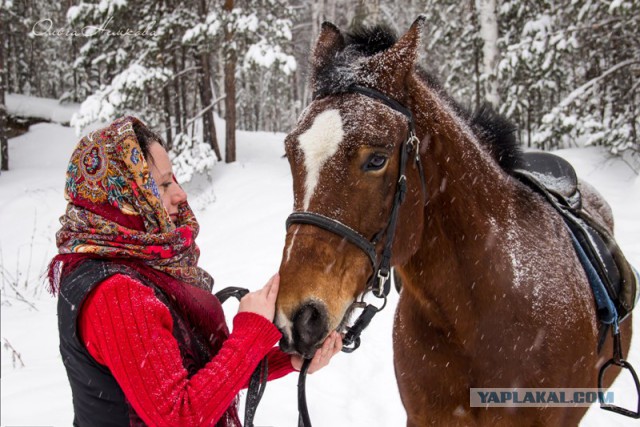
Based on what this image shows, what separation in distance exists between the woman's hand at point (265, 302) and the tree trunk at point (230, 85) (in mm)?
11564

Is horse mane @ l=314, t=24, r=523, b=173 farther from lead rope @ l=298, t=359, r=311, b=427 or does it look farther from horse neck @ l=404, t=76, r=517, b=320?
lead rope @ l=298, t=359, r=311, b=427

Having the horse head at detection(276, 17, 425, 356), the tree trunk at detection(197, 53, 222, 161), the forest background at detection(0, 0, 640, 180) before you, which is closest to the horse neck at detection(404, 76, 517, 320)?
the horse head at detection(276, 17, 425, 356)

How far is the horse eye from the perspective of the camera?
5.56ft

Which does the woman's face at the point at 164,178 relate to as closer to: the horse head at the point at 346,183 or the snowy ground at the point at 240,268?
the horse head at the point at 346,183

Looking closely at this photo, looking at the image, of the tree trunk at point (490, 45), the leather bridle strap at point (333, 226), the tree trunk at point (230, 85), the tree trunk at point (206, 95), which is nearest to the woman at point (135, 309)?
the leather bridle strap at point (333, 226)

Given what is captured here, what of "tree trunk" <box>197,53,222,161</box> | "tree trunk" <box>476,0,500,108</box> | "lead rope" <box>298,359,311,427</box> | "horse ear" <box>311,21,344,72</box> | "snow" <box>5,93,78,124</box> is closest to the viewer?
"lead rope" <box>298,359,311,427</box>

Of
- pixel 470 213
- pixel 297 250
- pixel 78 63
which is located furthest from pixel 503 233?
pixel 78 63

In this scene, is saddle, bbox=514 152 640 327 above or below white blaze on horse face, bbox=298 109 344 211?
below

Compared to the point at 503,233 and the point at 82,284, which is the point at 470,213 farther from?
the point at 82,284

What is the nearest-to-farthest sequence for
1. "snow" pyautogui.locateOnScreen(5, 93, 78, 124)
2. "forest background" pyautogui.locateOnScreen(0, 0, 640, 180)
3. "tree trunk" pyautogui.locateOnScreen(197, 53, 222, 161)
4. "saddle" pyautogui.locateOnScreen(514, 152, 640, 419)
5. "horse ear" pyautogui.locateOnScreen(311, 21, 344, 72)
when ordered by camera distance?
"horse ear" pyautogui.locateOnScreen(311, 21, 344, 72) → "saddle" pyautogui.locateOnScreen(514, 152, 640, 419) → "forest background" pyautogui.locateOnScreen(0, 0, 640, 180) → "tree trunk" pyautogui.locateOnScreen(197, 53, 222, 161) → "snow" pyautogui.locateOnScreen(5, 93, 78, 124)

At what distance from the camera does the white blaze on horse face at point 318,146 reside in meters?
1.63

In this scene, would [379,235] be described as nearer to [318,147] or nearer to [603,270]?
[318,147]

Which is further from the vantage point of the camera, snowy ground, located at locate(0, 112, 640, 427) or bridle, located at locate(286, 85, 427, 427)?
snowy ground, located at locate(0, 112, 640, 427)

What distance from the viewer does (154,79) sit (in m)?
12.7
